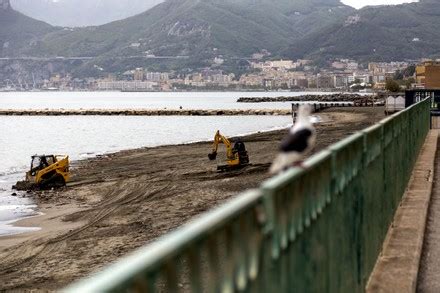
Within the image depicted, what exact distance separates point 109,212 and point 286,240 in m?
21.4

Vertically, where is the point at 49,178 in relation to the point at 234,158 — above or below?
below

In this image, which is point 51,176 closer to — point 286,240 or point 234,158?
point 234,158

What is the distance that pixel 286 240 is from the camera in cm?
343

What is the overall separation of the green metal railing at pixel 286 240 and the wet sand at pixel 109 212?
8856 mm

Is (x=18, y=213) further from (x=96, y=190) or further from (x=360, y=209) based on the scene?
(x=360, y=209)

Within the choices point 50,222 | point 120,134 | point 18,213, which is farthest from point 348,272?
point 120,134

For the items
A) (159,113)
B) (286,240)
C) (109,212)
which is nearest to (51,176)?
(109,212)

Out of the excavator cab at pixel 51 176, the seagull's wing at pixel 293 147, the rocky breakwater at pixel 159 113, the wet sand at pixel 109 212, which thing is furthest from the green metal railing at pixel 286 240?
the rocky breakwater at pixel 159 113

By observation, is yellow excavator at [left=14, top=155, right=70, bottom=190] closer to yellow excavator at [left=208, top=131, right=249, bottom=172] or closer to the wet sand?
the wet sand

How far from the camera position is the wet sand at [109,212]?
15859mm

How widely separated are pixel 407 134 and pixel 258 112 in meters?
122

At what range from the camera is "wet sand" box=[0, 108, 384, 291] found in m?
15.9

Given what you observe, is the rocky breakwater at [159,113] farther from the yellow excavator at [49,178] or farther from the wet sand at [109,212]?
the yellow excavator at [49,178]

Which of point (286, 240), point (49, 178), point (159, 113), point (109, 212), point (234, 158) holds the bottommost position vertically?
point (159, 113)
